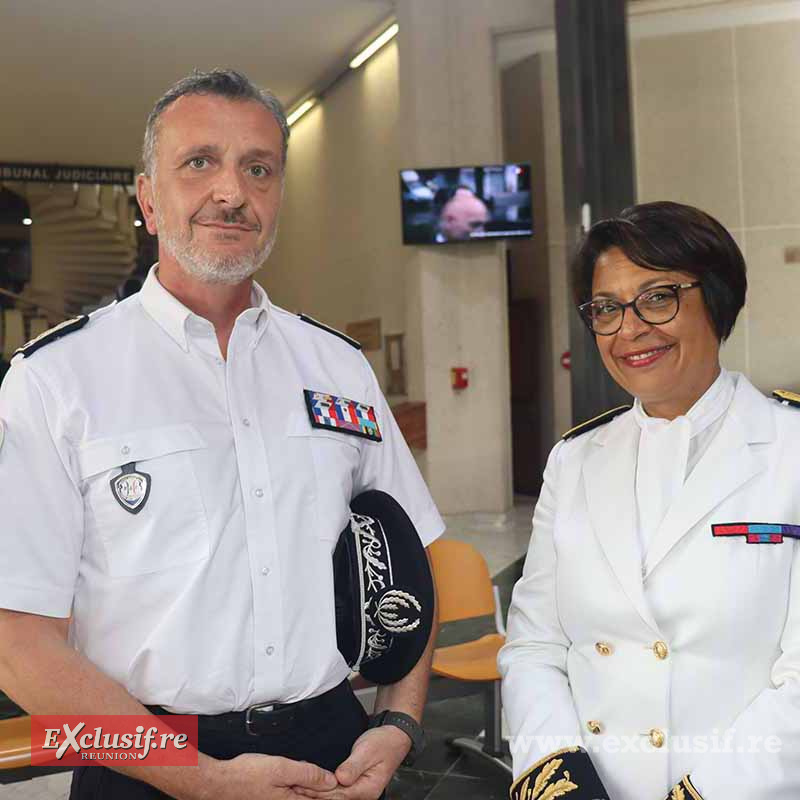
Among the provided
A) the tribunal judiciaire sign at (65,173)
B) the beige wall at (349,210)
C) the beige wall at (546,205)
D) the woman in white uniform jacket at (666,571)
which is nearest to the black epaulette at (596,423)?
the woman in white uniform jacket at (666,571)

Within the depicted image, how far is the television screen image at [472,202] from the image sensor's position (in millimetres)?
7906

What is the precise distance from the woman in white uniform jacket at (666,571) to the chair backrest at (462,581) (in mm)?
1628

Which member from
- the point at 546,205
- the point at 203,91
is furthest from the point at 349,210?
the point at 203,91

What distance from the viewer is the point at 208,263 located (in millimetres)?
1562

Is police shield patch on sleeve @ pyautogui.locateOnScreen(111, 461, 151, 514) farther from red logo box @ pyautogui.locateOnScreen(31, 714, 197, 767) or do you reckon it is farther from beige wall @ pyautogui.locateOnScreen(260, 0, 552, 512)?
beige wall @ pyautogui.locateOnScreen(260, 0, 552, 512)

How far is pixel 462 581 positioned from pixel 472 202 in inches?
201

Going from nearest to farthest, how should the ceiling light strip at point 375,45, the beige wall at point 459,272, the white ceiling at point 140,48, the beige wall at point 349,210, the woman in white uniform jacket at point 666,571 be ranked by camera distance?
the woman in white uniform jacket at point 666,571 < the beige wall at point 459,272 < the white ceiling at point 140,48 < the ceiling light strip at point 375,45 < the beige wall at point 349,210

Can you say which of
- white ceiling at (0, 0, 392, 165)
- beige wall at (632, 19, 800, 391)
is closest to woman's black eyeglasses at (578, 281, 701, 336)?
beige wall at (632, 19, 800, 391)

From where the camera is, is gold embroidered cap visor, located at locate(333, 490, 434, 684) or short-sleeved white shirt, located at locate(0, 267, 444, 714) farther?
gold embroidered cap visor, located at locate(333, 490, 434, 684)

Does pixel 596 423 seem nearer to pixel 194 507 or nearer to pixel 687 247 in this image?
pixel 687 247

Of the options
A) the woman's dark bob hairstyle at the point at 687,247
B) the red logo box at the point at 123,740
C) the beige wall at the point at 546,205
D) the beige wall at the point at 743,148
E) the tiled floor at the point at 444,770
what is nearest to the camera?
the red logo box at the point at 123,740

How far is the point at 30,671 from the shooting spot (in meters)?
1.35

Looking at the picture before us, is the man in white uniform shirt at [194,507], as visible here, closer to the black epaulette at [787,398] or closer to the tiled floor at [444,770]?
the black epaulette at [787,398]

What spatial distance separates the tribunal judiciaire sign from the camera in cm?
1229
